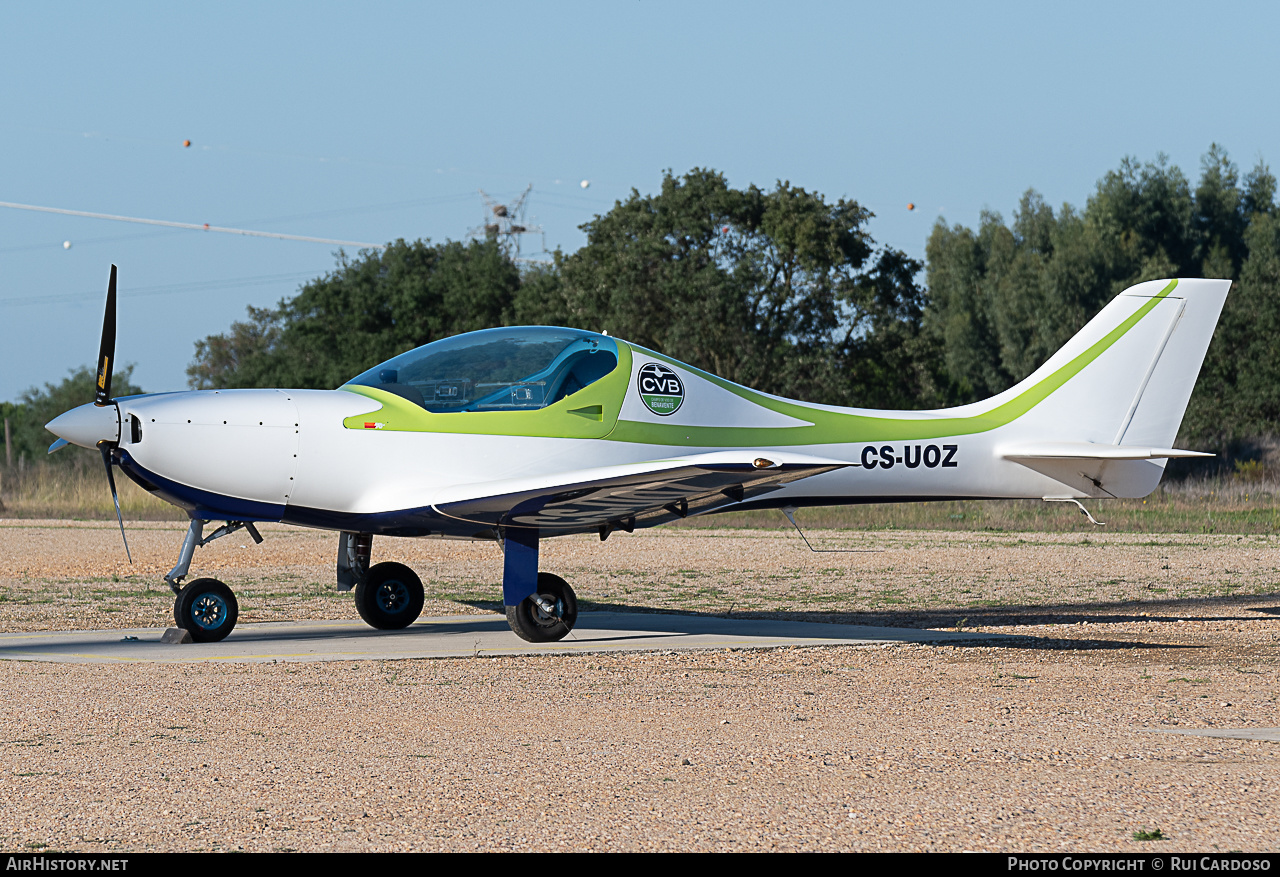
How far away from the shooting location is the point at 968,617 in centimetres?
1389

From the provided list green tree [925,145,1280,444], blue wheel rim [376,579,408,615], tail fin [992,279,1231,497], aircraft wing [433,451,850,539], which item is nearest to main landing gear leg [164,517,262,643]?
blue wheel rim [376,579,408,615]

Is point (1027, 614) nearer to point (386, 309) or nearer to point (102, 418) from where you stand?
point (102, 418)

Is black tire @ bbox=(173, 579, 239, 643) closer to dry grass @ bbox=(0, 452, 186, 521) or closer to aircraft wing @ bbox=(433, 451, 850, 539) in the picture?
aircraft wing @ bbox=(433, 451, 850, 539)

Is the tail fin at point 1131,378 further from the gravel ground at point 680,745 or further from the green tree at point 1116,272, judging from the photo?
the green tree at point 1116,272

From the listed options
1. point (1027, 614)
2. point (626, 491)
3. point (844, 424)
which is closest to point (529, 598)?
point (626, 491)

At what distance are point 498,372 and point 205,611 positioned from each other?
3.13 meters

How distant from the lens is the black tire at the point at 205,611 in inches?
431

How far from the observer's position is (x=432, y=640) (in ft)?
38.2

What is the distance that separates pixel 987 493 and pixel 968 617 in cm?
156

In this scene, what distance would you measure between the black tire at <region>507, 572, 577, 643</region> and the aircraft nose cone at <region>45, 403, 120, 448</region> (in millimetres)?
3482

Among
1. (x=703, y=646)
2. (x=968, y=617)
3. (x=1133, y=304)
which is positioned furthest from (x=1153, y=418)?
(x=703, y=646)

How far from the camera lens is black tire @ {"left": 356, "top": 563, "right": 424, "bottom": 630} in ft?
41.3

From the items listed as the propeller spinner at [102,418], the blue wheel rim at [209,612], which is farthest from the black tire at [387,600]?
the propeller spinner at [102,418]

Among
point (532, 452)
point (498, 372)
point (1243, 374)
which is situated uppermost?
point (1243, 374)
